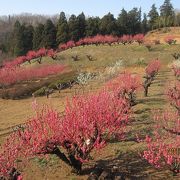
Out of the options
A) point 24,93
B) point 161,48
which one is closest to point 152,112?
point 24,93

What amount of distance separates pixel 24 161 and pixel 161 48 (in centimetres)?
5285

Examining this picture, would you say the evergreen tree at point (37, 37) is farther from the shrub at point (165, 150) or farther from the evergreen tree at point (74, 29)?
the shrub at point (165, 150)

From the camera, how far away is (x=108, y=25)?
86.2m

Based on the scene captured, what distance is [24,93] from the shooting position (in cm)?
4488

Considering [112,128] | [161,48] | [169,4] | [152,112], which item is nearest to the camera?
[112,128]

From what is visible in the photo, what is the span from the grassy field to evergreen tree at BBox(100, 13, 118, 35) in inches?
614

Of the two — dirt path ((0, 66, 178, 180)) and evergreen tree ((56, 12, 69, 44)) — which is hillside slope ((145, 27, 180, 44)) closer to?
evergreen tree ((56, 12, 69, 44))

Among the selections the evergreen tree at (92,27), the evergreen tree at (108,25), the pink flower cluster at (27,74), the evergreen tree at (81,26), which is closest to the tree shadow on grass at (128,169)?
the pink flower cluster at (27,74)

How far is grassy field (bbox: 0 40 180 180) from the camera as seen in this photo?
17.7m

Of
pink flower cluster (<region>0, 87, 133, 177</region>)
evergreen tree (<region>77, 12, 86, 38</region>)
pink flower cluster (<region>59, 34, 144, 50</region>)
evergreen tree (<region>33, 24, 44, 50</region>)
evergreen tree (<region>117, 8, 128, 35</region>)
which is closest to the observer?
pink flower cluster (<region>0, 87, 133, 177</region>)

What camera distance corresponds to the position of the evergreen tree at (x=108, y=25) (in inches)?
3393

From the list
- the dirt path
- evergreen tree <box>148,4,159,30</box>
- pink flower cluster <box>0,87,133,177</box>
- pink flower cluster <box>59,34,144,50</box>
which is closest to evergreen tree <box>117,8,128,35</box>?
pink flower cluster <box>59,34,144,50</box>

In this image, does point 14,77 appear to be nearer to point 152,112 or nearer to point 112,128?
point 152,112

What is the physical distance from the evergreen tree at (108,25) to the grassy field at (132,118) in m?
15.6
